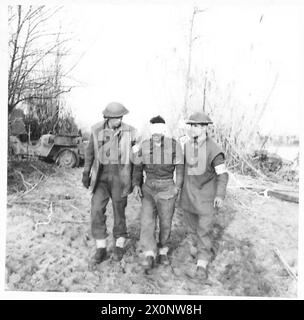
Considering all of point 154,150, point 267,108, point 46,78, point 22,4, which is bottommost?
point 154,150

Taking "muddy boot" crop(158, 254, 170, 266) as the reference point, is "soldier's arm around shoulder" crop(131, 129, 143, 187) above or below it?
above

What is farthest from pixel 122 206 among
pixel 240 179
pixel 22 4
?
pixel 22 4

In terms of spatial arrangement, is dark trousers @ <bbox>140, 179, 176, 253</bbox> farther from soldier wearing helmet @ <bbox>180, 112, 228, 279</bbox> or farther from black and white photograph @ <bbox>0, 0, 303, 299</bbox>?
soldier wearing helmet @ <bbox>180, 112, 228, 279</bbox>

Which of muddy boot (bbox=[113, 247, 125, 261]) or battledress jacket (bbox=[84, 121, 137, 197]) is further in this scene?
muddy boot (bbox=[113, 247, 125, 261])

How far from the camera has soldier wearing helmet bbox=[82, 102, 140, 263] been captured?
329 cm

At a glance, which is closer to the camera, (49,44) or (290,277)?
(290,277)

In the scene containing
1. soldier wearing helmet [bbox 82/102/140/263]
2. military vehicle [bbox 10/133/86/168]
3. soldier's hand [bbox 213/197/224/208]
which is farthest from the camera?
military vehicle [bbox 10/133/86/168]

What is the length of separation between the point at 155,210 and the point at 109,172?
44 cm

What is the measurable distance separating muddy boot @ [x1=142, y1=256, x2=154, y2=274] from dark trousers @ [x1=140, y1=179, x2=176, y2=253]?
65 mm

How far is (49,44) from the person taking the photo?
11.8 ft

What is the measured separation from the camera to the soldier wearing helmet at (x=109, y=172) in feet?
10.8

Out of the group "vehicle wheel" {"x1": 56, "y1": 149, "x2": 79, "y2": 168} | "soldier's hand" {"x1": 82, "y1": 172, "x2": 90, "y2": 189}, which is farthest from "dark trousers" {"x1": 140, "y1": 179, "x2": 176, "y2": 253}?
"vehicle wheel" {"x1": 56, "y1": 149, "x2": 79, "y2": 168}

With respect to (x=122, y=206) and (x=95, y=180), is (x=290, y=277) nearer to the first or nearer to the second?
(x=122, y=206)
